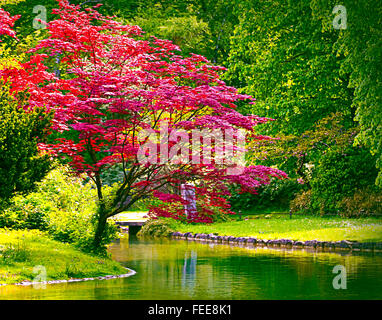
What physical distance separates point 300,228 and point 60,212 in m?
11.5

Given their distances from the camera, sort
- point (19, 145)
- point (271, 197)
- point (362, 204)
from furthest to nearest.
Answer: point (271, 197) → point (362, 204) → point (19, 145)

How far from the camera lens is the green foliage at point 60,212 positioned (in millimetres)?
16828

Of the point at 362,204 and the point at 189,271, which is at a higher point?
the point at 362,204

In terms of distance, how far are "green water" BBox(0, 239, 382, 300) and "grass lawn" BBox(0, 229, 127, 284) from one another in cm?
76

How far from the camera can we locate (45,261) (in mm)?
15031

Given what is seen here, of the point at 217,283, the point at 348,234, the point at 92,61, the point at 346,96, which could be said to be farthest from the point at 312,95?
the point at 217,283

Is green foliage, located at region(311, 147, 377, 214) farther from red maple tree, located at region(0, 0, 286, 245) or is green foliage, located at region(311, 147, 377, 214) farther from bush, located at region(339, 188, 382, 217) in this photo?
red maple tree, located at region(0, 0, 286, 245)

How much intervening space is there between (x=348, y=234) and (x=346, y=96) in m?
8.57

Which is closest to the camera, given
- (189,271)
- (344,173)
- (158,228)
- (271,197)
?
(189,271)

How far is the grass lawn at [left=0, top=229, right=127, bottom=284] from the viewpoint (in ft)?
46.7

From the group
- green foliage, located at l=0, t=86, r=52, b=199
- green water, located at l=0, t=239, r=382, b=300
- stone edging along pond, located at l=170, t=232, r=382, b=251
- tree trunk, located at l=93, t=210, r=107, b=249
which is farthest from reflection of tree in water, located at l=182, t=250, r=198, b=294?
green foliage, located at l=0, t=86, r=52, b=199

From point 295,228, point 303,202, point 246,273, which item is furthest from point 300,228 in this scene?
point 246,273

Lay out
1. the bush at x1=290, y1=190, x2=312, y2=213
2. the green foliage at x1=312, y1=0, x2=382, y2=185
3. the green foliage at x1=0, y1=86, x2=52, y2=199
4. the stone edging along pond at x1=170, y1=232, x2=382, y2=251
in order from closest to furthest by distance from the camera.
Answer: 1. the green foliage at x1=0, y1=86, x2=52, y2=199
2. the green foliage at x1=312, y1=0, x2=382, y2=185
3. the stone edging along pond at x1=170, y1=232, x2=382, y2=251
4. the bush at x1=290, y1=190, x2=312, y2=213

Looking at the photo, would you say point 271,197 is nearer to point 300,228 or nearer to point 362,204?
point 362,204
